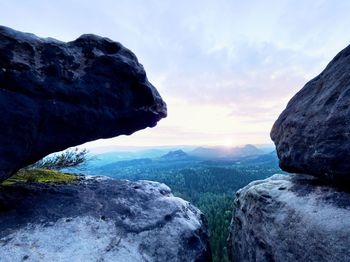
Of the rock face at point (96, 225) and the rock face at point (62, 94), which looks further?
the rock face at point (62, 94)

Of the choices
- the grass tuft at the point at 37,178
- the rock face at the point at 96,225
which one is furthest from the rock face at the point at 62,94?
the grass tuft at the point at 37,178

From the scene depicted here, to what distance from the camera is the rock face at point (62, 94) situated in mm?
8586

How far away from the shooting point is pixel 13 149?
8.52 metres

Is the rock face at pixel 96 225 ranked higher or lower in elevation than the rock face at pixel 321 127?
lower

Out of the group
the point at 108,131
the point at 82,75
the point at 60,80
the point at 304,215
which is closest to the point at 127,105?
the point at 108,131

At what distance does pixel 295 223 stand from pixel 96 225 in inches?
261

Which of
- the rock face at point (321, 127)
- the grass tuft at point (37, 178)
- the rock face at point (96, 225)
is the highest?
the rock face at point (321, 127)

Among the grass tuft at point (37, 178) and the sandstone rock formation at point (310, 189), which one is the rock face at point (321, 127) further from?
the grass tuft at point (37, 178)

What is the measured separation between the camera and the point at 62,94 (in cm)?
994

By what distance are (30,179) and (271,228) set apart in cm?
1030

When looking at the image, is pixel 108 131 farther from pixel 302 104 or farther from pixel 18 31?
pixel 302 104

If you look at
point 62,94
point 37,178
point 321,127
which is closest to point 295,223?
point 321,127

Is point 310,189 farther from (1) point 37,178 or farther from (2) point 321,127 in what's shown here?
(1) point 37,178

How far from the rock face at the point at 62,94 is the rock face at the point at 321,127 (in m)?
6.68
